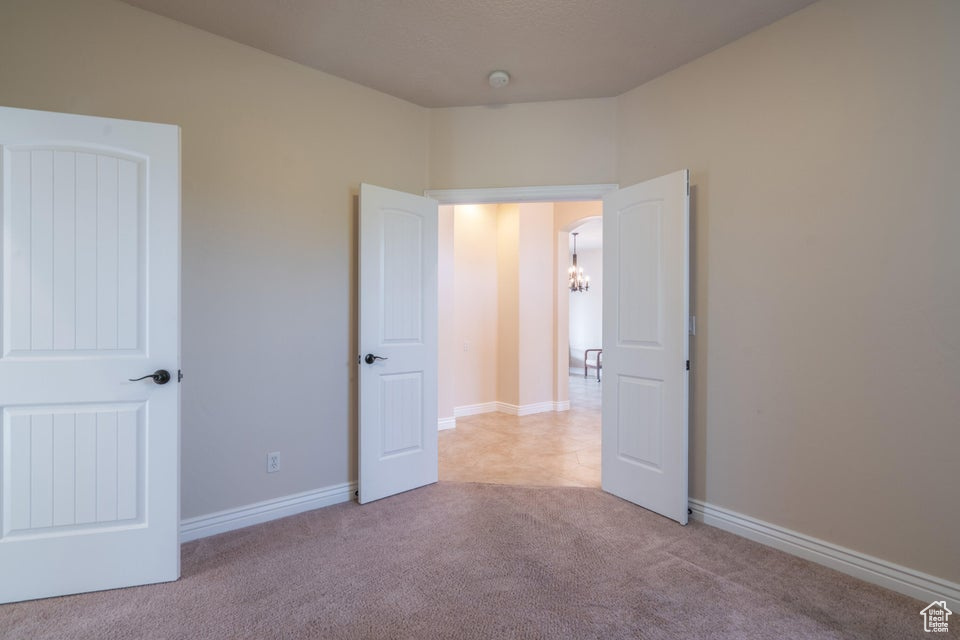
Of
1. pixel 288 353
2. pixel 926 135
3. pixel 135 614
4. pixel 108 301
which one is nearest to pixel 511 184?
pixel 288 353

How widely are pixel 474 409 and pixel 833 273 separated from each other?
163 inches

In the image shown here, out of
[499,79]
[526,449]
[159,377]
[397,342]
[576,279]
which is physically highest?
[499,79]

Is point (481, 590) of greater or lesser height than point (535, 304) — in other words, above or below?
below

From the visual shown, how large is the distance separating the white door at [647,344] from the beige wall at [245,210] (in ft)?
5.75

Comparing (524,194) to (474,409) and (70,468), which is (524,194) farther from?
(474,409)

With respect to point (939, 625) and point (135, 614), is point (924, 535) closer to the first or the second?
point (939, 625)

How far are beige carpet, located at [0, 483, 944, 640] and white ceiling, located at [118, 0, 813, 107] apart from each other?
9.09 ft

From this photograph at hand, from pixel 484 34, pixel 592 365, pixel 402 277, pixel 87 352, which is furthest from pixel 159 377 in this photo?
pixel 592 365

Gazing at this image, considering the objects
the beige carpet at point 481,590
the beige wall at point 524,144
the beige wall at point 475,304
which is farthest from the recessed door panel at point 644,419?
the beige wall at point 475,304

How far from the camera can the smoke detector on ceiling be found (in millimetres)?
2908

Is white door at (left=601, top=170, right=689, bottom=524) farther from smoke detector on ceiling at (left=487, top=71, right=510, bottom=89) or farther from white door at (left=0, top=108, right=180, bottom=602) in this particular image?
white door at (left=0, top=108, right=180, bottom=602)

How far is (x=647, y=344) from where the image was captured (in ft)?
9.45

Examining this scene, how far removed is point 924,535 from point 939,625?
0.34 meters

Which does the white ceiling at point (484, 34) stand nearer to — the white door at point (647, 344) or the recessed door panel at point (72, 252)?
the white door at point (647, 344)
